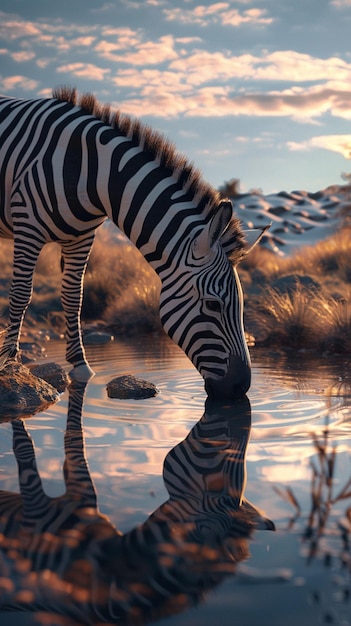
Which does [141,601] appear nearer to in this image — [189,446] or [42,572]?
[42,572]

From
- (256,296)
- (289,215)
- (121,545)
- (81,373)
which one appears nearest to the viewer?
(121,545)

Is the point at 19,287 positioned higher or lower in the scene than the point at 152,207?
lower

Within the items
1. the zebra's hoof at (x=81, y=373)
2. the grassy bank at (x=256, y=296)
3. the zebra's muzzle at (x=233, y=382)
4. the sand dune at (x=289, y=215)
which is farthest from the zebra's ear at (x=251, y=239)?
the sand dune at (x=289, y=215)

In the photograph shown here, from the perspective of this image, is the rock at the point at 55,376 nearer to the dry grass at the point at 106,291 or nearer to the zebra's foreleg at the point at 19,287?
the zebra's foreleg at the point at 19,287

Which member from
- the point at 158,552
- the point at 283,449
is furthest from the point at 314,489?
the point at 158,552

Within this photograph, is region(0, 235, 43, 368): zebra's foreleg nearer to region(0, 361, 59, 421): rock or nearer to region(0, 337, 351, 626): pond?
region(0, 361, 59, 421): rock

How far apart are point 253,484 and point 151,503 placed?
513mm

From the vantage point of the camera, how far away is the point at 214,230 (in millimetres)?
4395

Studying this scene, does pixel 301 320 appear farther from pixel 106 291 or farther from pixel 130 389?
pixel 106 291

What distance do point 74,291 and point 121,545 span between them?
4322mm

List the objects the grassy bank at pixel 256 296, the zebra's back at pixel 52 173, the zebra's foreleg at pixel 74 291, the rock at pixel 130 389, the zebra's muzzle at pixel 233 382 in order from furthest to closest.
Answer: the grassy bank at pixel 256 296, the zebra's foreleg at pixel 74 291, the zebra's back at pixel 52 173, the rock at pixel 130 389, the zebra's muzzle at pixel 233 382

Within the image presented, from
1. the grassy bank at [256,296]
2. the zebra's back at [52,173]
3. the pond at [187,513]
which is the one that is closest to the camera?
the pond at [187,513]

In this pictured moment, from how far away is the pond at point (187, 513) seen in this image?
2.05m

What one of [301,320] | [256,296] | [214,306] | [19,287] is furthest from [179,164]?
[256,296]
